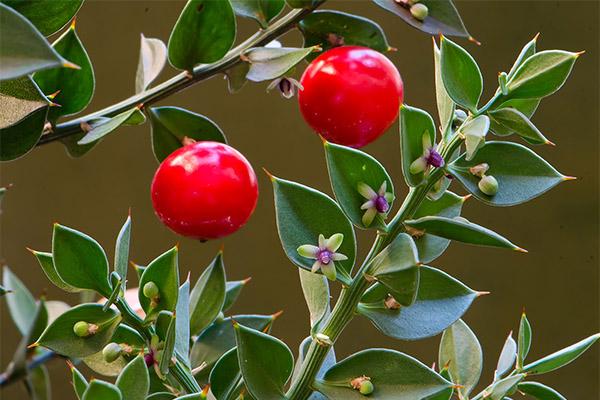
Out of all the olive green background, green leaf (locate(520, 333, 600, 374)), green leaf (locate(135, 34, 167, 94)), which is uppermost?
green leaf (locate(135, 34, 167, 94))

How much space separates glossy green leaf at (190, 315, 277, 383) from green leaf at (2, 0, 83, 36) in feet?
0.81

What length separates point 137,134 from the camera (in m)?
1.98

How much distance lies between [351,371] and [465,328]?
0.15 metres

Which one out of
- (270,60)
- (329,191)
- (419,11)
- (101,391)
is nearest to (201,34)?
(270,60)

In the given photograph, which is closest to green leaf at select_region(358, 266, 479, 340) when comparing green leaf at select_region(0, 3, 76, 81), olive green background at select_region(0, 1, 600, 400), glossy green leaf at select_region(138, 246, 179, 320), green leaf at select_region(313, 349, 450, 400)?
green leaf at select_region(313, 349, 450, 400)

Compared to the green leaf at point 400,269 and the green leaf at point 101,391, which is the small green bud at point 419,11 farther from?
the green leaf at point 101,391

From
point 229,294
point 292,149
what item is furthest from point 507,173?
point 292,149

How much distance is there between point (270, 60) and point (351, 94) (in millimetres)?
68

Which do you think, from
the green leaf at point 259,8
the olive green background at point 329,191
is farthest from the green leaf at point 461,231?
the olive green background at point 329,191

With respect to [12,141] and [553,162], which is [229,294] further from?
[553,162]

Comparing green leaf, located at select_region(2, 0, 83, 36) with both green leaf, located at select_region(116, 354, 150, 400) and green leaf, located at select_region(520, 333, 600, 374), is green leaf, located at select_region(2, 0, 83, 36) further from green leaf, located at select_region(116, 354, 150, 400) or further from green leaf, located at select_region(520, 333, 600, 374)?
green leaf, located at select_region(520, 333, 600, 374)

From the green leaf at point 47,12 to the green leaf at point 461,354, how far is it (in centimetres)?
35

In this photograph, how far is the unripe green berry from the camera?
401 millimetres

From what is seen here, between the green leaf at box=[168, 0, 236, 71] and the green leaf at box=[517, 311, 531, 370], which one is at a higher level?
the green leaf at box=[168, 0, 236, 71]
